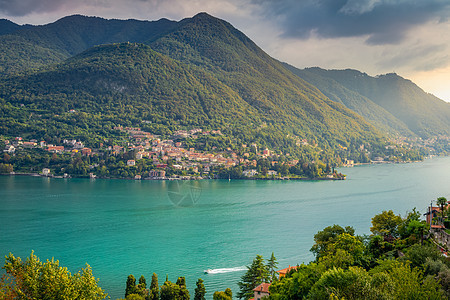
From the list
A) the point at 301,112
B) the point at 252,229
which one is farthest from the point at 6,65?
the point at 252,229

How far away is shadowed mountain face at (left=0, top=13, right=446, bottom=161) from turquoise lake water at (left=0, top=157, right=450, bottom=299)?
84.5ft

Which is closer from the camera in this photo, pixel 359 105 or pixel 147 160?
pixel 147 160

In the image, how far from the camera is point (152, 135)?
2462 inches

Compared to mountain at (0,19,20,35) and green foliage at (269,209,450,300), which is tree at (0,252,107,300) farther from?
mountain at (0,19,20,35)

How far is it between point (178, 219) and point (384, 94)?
169019mm

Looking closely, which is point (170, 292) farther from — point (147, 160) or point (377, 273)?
point (147, 160)

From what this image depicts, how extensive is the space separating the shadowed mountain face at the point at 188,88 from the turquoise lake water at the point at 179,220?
1014 inches

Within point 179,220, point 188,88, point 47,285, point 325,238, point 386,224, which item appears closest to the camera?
point 47,285

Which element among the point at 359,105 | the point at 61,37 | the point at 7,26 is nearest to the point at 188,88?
the point at 61,37

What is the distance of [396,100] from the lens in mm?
167875

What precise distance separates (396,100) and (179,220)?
6386 inches

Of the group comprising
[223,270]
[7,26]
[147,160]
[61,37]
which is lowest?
[223,270]

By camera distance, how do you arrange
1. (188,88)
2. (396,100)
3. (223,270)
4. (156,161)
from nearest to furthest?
(223,270) < (156,161) < (188,88) < (396,100)

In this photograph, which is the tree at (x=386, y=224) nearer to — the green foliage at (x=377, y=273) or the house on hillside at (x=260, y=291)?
the green foliage at (x=377, y=273)
